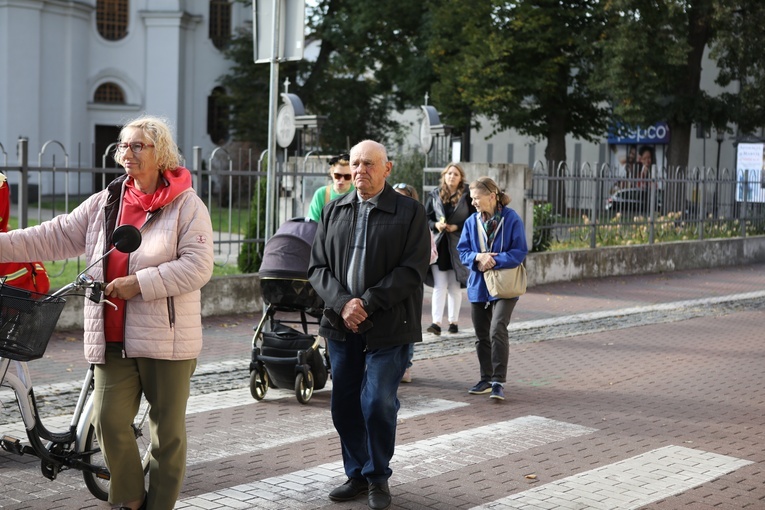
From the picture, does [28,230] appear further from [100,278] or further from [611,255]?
[611,255]

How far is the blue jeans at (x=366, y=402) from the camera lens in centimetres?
552

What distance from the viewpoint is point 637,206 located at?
66.6 feet

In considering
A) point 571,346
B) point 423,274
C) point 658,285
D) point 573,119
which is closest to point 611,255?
point 658,285

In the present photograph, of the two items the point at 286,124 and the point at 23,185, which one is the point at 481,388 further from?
the point at 286,124

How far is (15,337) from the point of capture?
4.41m

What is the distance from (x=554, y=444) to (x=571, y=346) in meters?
4.58

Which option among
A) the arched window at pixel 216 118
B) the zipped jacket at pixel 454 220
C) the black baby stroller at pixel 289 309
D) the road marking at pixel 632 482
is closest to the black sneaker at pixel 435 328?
the zipped jacket at pixel 454 220

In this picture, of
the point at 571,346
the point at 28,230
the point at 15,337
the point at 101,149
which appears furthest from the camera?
the point at 101,149

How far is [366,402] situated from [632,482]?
5.74 feet

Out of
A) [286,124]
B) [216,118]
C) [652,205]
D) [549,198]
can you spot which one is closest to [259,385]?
[286,124]

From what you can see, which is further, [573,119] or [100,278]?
[573,119]

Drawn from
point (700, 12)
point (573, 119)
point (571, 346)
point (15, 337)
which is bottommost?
point (571, 346)

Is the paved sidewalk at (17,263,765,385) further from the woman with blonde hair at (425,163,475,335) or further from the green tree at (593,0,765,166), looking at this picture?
the green tree at (593,0,765,166)

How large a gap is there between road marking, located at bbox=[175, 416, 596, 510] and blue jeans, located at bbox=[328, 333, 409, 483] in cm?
30
